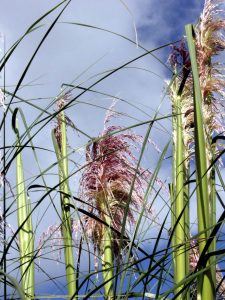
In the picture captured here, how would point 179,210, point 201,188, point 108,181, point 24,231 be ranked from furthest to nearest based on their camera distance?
1. point 108,181
2. point 24,231
3. point 179,210
4. point 201,188

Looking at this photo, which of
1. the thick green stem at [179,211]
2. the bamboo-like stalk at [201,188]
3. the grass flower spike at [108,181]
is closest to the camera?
the bamboo-like stalk at [201,188]

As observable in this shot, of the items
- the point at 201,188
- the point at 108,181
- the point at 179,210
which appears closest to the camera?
the point at 201,188

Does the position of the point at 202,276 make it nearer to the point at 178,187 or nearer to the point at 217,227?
the point at 217,227

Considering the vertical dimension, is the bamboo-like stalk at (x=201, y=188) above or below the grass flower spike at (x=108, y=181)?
below

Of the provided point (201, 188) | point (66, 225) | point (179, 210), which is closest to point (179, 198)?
point (179, 210)

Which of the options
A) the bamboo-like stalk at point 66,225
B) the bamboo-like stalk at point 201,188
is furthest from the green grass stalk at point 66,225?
the bamboo-like stalk at point 201,188

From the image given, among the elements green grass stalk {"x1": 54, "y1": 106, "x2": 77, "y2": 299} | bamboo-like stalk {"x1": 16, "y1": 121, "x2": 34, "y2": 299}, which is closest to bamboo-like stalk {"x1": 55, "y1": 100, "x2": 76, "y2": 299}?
green grass stalk {"x1": 54, "y1": 106, "x2": 77, "y2": 299}

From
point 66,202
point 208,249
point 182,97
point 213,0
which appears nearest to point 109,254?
point 66,202

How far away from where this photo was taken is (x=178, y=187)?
2.41 metres

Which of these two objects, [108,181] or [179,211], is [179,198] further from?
[108,181]

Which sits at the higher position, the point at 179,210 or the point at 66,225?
the point at 66,225

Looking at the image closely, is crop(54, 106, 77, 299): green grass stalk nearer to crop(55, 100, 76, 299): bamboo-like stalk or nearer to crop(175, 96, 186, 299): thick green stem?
crop(55, 100, 76, 299): bamboo-like stalk

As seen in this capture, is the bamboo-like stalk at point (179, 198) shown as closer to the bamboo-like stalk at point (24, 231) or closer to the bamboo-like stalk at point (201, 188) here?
the bamboo-like stalk at point (201, 188)

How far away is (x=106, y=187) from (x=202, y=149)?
6.22 ft
